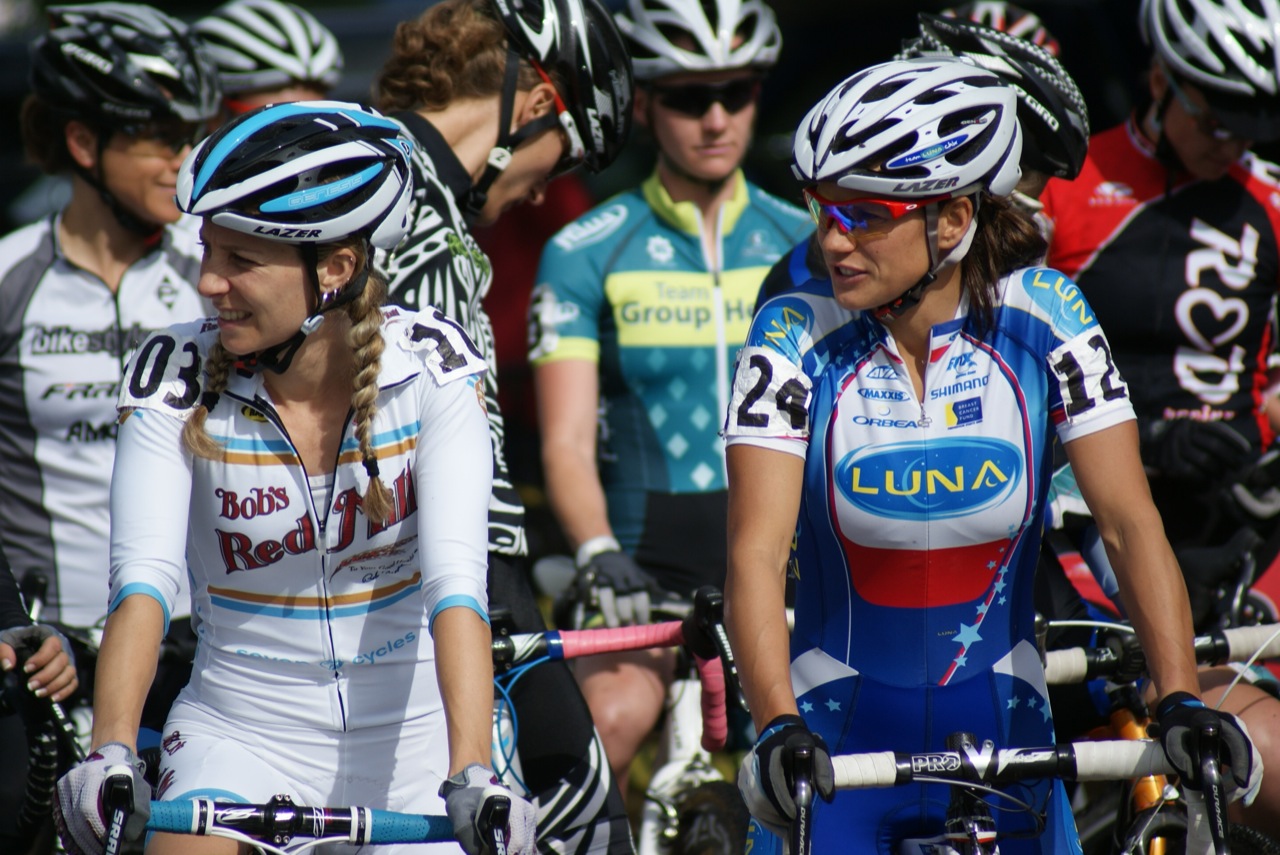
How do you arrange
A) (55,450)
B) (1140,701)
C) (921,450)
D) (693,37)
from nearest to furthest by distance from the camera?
(921,450) < (1140,701) < (55,450) < (693,37)

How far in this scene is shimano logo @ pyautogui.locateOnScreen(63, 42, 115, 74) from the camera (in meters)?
5.62

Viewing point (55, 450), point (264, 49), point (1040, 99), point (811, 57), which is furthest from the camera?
point (811, 57)

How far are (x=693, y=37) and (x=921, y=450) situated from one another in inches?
117

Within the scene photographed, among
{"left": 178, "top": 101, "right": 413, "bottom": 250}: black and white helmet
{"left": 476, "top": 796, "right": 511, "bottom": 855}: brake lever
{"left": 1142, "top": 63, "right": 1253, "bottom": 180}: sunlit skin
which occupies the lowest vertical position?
{"left": 476, "top": 796, "right": 511, "bottom": 855}: brake lever

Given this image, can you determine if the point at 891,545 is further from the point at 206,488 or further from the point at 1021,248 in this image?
the point at 206,488

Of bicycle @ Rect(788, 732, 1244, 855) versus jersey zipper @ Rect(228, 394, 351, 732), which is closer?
bicycle @ Rect(788, 732, 1244, 855)

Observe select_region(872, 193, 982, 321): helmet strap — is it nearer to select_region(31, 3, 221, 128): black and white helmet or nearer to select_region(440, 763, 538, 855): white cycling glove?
select_region(440, 763, 538, 855): white cycling glove

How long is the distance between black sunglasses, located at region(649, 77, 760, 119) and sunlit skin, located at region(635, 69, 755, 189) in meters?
0.01

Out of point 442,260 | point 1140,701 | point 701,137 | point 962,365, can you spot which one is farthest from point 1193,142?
point 442,260

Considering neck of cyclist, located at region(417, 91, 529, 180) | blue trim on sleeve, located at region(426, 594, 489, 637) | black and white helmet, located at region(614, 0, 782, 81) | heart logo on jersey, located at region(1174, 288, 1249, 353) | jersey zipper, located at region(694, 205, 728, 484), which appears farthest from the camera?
black and white helmet, located at region(614, 0, 782, 81)

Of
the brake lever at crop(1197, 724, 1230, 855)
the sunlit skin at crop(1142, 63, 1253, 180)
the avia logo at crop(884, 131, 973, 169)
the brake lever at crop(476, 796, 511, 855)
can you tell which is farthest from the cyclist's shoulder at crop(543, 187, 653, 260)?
the brake lever at crop(1197, 724, 1230, 855)

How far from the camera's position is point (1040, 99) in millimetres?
4781

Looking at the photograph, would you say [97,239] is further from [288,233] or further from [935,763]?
[935,763]

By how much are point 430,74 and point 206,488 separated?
1.62 meters
